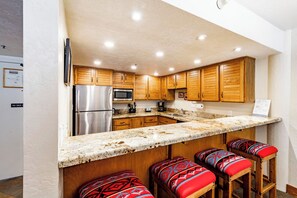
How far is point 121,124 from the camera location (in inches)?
138

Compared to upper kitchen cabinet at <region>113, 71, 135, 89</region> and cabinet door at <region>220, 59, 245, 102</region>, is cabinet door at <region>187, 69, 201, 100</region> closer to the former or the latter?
cabinet door at <region>220, 59, 245, 102</region>

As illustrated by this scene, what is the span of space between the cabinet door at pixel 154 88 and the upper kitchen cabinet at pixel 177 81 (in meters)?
0.41

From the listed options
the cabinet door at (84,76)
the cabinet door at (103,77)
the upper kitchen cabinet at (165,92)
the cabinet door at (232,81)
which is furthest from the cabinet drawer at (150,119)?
the cabinet door at (232,81)

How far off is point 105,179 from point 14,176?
282 cm

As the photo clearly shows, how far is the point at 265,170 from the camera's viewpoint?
2242mm

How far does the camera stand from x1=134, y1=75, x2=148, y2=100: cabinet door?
4.06 metres

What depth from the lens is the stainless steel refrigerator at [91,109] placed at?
2.86 m

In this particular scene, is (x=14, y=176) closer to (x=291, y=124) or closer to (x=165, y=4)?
(x=165, y=4)

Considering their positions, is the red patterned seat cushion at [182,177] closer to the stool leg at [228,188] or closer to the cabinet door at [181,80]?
the stool leg at [228,188]

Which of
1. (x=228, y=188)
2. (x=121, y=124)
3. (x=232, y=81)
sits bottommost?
(x=228, y=188)

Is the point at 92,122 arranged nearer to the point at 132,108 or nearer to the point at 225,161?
the point at 132,108

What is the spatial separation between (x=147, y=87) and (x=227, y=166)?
3.26m

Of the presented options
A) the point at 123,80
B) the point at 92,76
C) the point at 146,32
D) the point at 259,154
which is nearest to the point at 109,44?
the point at 146,32

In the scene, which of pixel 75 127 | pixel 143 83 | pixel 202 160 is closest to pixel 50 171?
pixel 202 160
